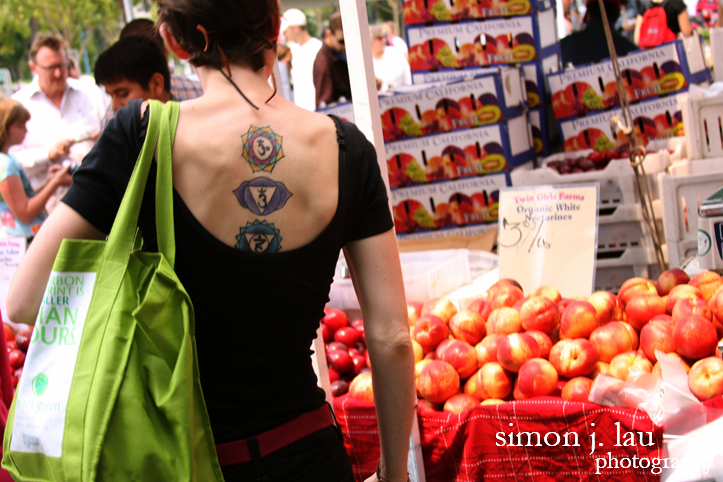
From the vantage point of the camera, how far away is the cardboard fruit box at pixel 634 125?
14.4 feet

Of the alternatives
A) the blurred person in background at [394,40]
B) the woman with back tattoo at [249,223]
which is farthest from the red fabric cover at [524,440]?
the blurred person in background at [394,40]

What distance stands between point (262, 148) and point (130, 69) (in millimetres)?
1791

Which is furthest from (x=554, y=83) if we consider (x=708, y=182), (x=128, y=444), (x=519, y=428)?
(x=128, y=444)

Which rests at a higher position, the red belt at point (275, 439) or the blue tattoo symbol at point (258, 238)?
the blue tattoo symbol at point (258, 238)

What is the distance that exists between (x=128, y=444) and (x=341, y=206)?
1.67ft

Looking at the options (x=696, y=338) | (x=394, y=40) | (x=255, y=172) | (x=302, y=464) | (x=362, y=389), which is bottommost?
(x=362, y=389)

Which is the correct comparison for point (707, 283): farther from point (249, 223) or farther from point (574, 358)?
point (249, 223)

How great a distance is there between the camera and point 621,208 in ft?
11.3

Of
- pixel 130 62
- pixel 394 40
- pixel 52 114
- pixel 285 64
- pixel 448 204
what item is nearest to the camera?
pixel 130 62

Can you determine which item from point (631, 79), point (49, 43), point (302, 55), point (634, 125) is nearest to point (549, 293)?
point (634, 125)

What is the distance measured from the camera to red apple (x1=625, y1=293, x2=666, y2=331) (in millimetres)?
2299

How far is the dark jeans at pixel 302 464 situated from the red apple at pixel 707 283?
1.68 meters

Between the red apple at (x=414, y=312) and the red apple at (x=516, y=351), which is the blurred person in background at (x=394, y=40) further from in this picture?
the red apple at (x=516, y=351)

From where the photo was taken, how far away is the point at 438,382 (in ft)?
7.24
